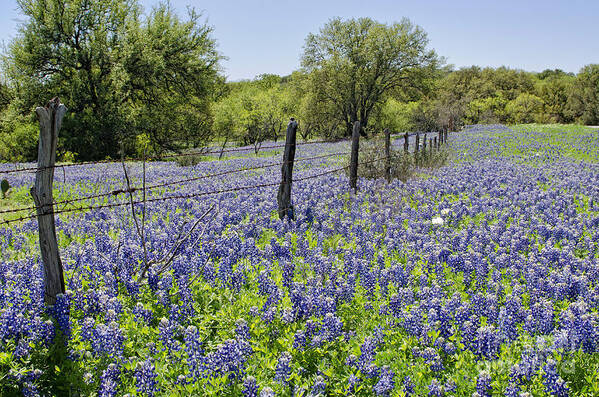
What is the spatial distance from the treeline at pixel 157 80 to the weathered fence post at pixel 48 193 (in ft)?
50.2

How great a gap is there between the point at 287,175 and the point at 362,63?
41.0m

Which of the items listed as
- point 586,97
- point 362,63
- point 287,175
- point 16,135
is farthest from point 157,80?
point 586,97

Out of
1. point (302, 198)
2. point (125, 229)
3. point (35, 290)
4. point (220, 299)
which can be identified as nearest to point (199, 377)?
point (220, 299)

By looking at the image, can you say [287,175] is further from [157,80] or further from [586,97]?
[586,97]

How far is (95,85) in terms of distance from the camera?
32969 mm

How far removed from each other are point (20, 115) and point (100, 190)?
2351cm

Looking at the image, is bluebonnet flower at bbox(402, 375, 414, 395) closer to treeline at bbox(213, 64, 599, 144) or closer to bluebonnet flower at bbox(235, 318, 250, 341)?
bluebonnet flower at bbox(235, 318, 250, 341)

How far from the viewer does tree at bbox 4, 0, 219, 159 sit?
3075 centimetres

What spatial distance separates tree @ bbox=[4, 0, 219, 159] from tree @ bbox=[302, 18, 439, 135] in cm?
1497

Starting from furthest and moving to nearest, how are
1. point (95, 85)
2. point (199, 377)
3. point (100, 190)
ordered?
point (95, 85) < point (100, 190) < point (199, 377)

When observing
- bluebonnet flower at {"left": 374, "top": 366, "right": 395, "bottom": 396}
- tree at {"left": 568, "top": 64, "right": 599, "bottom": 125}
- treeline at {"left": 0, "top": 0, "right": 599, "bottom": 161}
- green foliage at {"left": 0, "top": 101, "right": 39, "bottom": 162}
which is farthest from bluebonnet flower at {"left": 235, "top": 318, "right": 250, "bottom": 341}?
tree at {"left": 568, "top": 64, "right": 599, "bottom": 125}

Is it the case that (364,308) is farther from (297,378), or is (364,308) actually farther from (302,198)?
(302,198)

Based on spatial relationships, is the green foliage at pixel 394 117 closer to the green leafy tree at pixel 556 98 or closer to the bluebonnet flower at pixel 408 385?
the green leafy tree at pixel 556 98

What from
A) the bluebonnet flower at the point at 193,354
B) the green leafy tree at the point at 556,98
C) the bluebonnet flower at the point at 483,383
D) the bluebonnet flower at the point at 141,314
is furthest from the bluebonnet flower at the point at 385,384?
the green leafy tree at the point at 556,98
